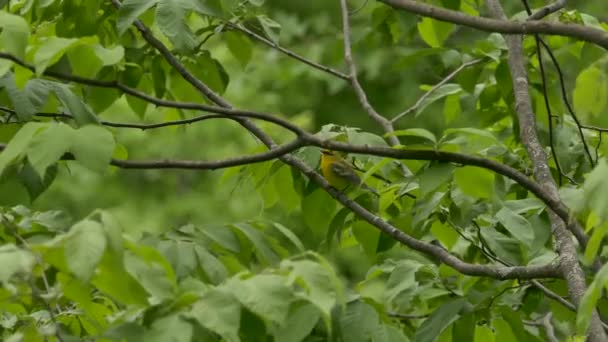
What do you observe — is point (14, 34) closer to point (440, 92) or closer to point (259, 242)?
point (259, 242)

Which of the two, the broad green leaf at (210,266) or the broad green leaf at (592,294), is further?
the broad green leaf at (210,266)

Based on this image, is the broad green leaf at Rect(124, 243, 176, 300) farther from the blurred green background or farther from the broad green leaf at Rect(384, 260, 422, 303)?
the blurred green background

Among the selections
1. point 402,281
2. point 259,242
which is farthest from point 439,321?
point 259,242

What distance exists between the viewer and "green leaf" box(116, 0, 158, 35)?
90.0 inches

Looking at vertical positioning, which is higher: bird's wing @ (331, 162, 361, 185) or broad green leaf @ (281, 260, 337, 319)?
broad green leaf @ (281, 260, 337, 319)

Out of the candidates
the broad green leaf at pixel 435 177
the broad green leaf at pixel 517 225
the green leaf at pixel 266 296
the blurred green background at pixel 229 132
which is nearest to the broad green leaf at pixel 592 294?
the green leaf at pixel 266 296

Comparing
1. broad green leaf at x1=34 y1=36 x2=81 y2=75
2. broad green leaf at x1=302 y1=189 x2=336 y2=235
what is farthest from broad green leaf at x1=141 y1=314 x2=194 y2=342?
broad green leaf at x1=302 y1=189 x2=336 y2=235

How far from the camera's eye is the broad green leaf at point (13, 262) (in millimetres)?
1413

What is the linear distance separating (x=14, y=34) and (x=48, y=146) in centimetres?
20

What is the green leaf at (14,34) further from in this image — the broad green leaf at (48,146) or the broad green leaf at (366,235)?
the broad green leaf at (366,235)

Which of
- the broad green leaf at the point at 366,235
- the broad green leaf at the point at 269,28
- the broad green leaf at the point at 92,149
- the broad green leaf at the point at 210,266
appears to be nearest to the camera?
the broad green leaf at the point at 92,149

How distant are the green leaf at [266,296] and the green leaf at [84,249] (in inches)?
8.3

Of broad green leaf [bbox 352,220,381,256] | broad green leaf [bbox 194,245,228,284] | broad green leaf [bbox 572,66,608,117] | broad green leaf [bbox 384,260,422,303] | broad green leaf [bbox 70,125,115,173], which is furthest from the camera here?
broad green leaf [bbox 352,220,381,256]

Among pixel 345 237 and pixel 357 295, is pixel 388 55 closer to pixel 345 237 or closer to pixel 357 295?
pixel 345 237
